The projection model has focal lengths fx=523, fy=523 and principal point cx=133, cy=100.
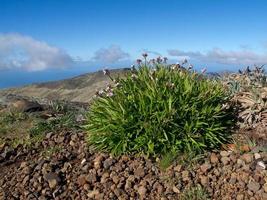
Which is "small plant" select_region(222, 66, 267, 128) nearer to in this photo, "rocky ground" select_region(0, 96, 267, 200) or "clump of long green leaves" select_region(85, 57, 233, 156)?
"clump of long green leaves" select_region(85, 57, 233, 156)

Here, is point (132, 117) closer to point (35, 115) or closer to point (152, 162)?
point (152, 162)

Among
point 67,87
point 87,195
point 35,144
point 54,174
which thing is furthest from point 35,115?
point 67,87

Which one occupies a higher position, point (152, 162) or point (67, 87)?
point (152, 162)

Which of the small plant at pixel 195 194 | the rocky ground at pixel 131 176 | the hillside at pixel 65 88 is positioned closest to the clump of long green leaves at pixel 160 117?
the rocky ground at pixel 131 176

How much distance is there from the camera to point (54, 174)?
784 cm

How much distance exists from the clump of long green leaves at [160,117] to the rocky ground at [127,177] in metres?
0.27

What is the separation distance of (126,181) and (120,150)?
0.70 meters

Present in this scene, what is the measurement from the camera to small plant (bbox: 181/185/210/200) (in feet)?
22.6

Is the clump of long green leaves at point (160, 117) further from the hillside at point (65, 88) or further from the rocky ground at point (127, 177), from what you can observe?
the hillside at point (65, 88)

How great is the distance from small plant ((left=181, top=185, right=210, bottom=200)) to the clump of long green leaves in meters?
0.80

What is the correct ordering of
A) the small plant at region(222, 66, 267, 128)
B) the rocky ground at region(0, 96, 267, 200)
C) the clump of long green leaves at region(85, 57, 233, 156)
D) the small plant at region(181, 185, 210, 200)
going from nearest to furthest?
the small plant at region(181, 185, 210, 200) < the rocky ground at region(0, 96, 267, 200) < the clump of long green leaves at region(85, 57, 233, 156) < the small plant at region(222, 66, 267, 128)

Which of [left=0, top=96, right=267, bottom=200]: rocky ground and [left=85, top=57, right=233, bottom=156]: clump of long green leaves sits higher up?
[left=85, top=57, right=233, bottom=156]: clump of long green leaves

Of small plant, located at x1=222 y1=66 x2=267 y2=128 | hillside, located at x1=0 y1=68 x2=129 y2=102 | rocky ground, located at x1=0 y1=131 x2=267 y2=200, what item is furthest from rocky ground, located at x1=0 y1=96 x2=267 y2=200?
hillside, located at x1=0 y1=68 x2=129 y2=102

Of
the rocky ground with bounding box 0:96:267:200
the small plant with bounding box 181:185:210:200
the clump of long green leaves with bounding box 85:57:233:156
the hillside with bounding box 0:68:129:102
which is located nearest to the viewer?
the small plant with bounding box 181:185:210:200
